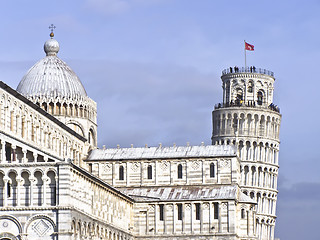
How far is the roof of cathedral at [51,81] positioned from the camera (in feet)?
346

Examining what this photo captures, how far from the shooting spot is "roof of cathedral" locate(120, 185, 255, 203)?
98.9 metres

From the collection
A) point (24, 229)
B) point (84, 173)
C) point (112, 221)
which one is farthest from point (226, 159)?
point (24, 229)

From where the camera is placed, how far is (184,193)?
329 ft

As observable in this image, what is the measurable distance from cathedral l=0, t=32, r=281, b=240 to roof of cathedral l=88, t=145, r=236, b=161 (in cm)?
10

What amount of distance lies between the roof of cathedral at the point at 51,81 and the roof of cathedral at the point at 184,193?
39.8 feet

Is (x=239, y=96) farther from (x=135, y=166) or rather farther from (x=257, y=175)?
(x=135, y=166)

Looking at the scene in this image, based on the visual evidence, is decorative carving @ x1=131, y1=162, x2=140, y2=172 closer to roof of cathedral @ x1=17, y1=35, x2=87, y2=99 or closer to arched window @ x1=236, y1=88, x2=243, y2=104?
roof of cathedral @ x1=17, y1=35, x2=87, y2=99

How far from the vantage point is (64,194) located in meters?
71.6

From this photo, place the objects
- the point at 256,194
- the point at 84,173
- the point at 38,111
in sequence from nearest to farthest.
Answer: the point at 84,173
the point at 38,111
the point at 256,194

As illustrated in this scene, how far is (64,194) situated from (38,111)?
20871 millimetres

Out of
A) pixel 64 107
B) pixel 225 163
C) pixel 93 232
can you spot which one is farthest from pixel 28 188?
pixel 64 107

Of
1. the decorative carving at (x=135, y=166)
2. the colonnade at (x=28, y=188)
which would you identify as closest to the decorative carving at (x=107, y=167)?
the decorative carving at (x=135, y=166)

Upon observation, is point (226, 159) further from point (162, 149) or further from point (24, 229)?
point (24, 229)

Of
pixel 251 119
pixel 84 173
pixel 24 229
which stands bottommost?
pixel 24 229
